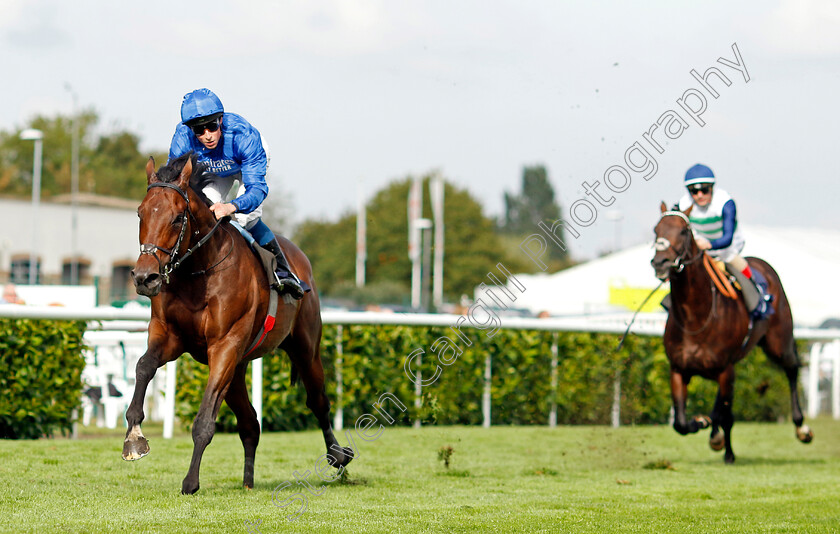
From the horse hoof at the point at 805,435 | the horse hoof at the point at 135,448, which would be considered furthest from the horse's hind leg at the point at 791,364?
the horse hoof at the point at 135,448

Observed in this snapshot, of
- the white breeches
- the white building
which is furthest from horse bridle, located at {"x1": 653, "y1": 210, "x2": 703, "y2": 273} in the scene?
the white building

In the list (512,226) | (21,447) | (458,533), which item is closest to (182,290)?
(458,533)

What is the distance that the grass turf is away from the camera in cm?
489

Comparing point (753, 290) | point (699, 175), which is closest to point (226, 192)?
point (699, 175)

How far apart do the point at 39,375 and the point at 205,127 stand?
3856 mm

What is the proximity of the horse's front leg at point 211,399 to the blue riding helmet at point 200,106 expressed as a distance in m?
1.28

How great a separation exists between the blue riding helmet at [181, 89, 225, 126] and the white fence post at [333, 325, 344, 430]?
536cm

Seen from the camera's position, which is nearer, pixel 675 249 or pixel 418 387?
pixel 675 249

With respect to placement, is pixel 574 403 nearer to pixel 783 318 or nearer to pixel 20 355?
pixel 783 318

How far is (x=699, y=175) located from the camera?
8859 mm

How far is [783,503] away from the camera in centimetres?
622

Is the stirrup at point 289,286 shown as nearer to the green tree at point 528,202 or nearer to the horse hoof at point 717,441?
the horse hoof at point 717,441

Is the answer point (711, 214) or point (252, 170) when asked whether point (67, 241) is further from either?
point (252, 170)

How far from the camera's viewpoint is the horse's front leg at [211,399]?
5.40 meters
